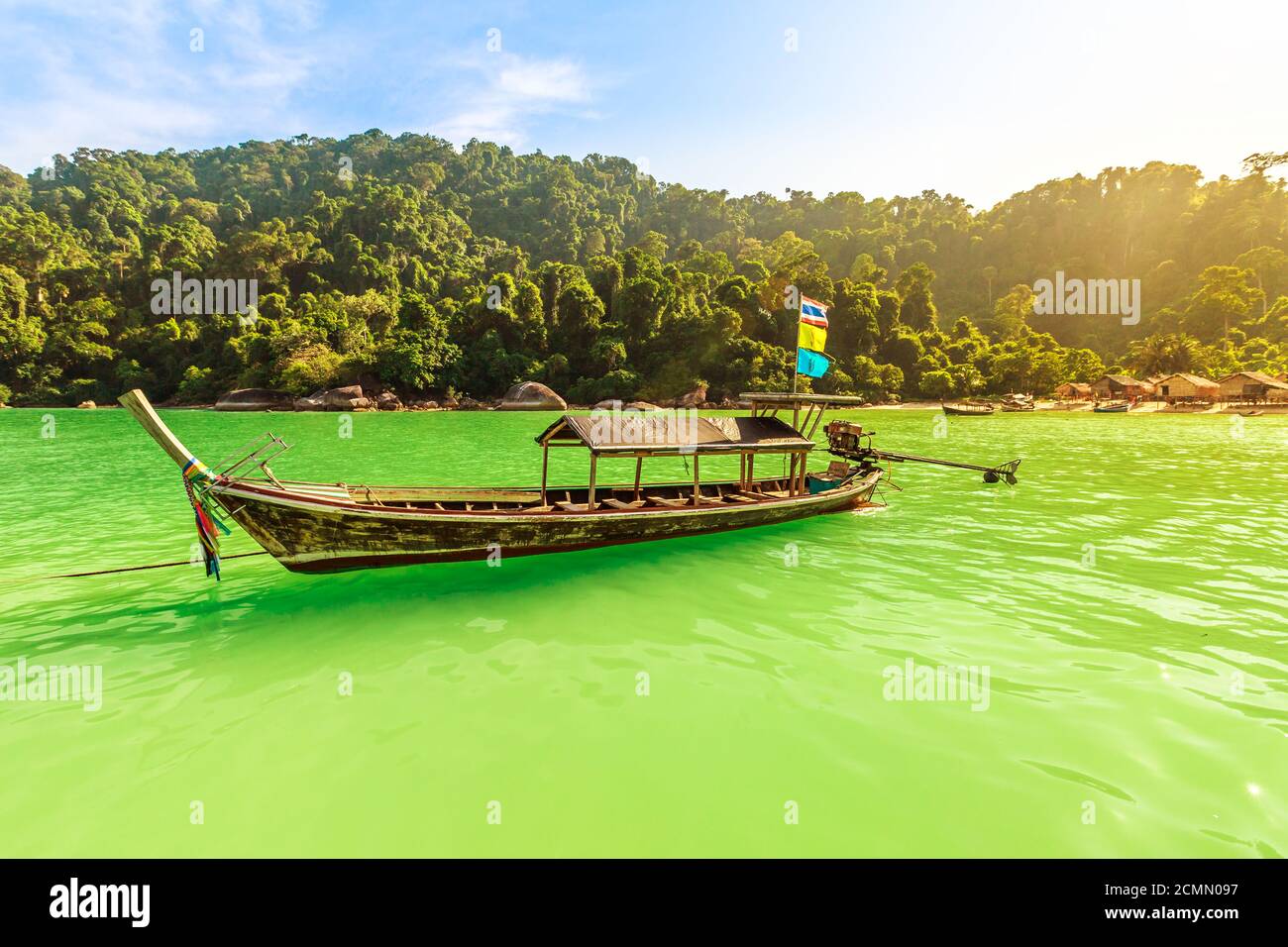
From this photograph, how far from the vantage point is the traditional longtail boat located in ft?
29.9

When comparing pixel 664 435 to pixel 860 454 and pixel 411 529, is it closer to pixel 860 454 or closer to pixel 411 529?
pixel 411 529

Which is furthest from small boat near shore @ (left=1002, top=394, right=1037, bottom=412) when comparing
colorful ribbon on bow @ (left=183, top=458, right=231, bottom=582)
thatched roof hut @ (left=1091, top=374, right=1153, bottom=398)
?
colorful ribbon on bow @ (left=183, top=458, right=231, bottom=582)

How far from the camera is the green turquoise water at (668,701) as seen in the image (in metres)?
4.69

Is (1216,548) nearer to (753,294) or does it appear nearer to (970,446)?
(970,446)

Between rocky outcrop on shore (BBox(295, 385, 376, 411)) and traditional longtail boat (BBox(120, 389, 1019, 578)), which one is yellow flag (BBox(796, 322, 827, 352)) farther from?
rocky outcrop on shore (BBox(295, 385, 376, 411))

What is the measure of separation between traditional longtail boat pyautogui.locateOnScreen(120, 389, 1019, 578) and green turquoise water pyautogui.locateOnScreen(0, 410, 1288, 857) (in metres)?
0.74

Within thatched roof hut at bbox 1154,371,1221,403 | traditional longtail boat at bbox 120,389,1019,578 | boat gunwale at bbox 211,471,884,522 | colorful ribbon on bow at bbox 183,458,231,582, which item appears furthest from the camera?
thatched roof hut at bbox 1154,371,1221,403

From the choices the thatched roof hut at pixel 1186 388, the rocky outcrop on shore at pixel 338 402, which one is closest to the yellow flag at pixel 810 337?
the rocky outcrop on shore at pixel 338 402

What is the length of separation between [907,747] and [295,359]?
81454 mm

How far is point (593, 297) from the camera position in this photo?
3147 inches

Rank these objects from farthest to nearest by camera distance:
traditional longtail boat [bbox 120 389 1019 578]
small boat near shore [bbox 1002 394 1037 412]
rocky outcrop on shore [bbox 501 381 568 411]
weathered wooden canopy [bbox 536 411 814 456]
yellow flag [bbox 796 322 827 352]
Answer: rocky outcrop on shore [bbox 501 381 568 411] < small boat near shore [bbox 1002 394 1037 412] < yellow flag [bbox 796 322 827 352] < weathered wooden canopy [bbox 536 411 814 456] < traditional longtail boat [bbox 120 389 1019 578]

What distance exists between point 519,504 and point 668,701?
7.53 m

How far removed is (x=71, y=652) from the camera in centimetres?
757

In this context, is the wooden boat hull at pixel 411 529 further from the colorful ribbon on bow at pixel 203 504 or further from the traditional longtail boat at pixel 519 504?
the colorful ribbon on bow at pixel 203 504
